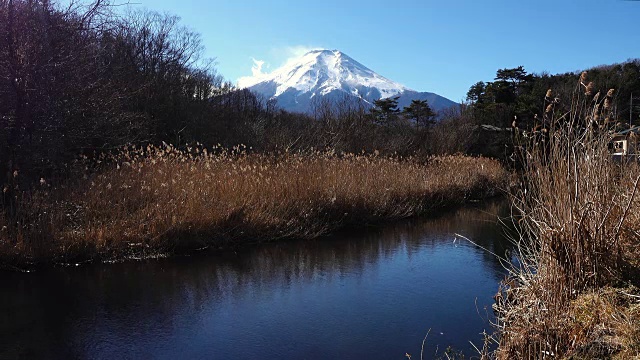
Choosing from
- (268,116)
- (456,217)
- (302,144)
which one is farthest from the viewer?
(268,116)

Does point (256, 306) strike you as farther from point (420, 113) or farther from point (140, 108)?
point (420, 113)

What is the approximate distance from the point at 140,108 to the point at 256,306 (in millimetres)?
11769

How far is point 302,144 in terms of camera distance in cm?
1586

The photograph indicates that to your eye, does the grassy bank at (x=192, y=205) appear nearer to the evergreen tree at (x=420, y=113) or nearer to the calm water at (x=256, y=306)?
the calm water at (x=256, y=306)

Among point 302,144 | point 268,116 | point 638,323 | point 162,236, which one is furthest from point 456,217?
point 268,116

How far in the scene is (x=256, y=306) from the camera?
5.70m

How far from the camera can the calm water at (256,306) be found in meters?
4.58

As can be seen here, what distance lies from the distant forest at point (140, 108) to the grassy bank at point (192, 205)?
83 centimetres

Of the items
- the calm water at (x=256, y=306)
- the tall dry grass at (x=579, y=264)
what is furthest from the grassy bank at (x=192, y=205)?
the tall dry grass at (x=579, y=264)

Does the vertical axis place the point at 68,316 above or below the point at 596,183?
below

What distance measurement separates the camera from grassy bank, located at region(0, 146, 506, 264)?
713cm

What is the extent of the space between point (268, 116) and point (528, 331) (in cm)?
2024

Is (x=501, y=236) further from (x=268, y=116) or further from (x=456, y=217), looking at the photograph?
(x=268, y=116)

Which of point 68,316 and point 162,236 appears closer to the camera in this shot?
point 68,316
